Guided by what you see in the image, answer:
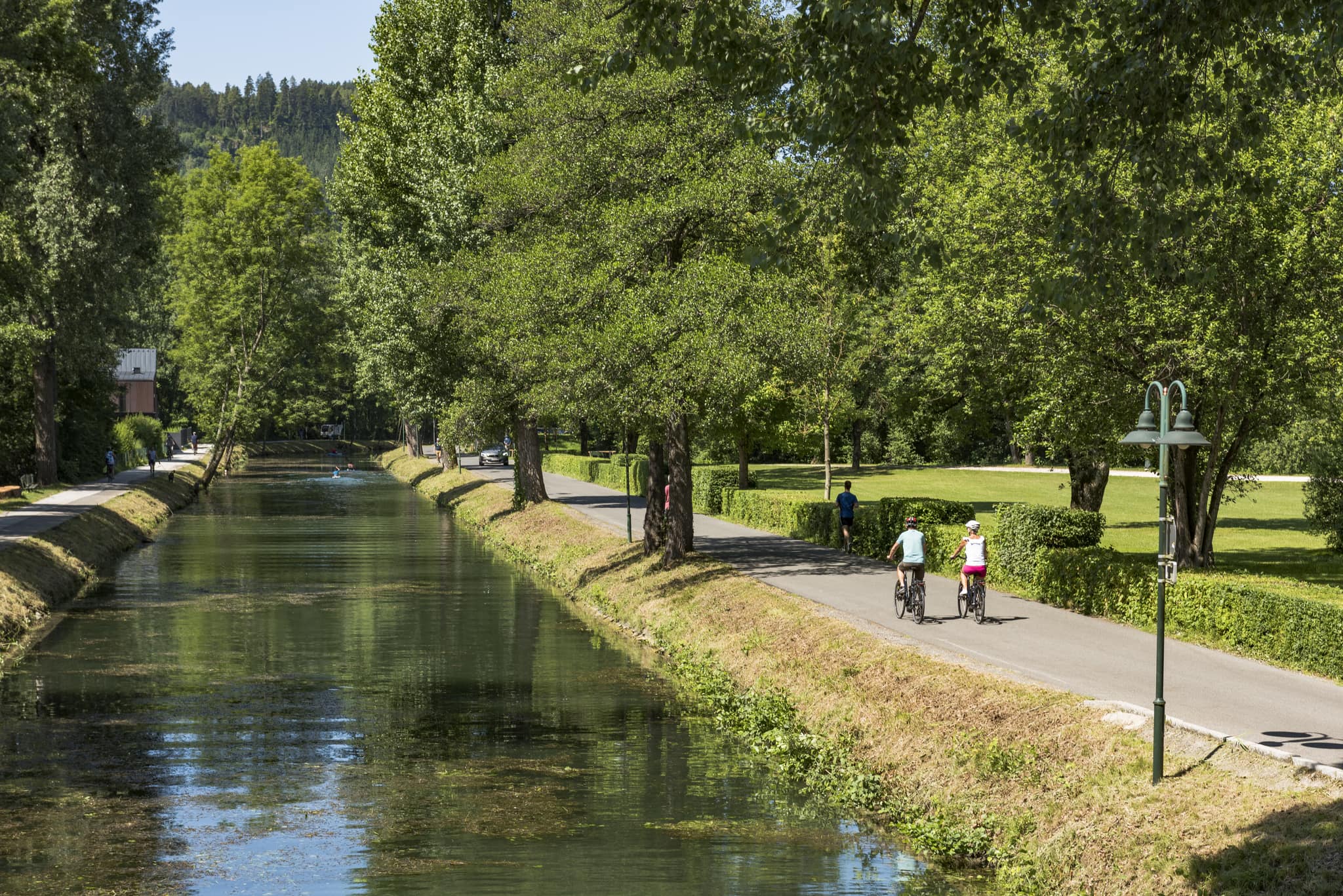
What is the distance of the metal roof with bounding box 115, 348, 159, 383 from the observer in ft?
334

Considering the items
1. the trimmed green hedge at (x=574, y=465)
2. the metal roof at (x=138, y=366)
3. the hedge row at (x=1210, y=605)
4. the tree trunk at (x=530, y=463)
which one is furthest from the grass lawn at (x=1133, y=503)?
the metal roof at (x=138, y=366)

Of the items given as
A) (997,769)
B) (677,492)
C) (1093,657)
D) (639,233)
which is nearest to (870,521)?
(677,492)

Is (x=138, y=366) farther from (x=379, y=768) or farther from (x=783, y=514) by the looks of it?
(x=379, y=768)

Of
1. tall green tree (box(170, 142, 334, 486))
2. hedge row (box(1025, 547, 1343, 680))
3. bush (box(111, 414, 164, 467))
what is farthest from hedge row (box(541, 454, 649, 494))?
hedge row (box(1025, 547, 1343, 680))

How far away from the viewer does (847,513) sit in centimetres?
3341

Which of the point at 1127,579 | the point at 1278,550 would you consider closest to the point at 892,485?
the point at 1278,550

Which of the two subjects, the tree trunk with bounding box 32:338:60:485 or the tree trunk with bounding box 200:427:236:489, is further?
the tree trunk with bounding box 200:427:236:489

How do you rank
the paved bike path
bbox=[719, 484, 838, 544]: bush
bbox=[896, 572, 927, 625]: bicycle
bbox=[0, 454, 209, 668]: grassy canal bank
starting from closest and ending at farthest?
the paved bike path < bbox=[896, 572, 927, 625]: bicycle < bbox=[0, 454, 209, 668]: grassy canal bank < bbox=[719, 484, 838, 544]: bush

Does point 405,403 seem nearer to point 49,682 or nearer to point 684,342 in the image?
point 684,342

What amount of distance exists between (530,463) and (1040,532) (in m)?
26.6

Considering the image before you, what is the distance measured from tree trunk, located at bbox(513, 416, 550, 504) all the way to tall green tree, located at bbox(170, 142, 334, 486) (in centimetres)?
2987

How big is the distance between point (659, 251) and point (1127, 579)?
1291 centimetres

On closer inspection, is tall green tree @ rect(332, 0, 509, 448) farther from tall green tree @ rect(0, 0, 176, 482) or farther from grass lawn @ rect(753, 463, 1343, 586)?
grass lawn @ rect(753, 463, 1343, 586)

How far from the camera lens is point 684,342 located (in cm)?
2777
